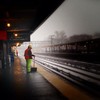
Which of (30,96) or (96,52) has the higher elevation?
(96,52)

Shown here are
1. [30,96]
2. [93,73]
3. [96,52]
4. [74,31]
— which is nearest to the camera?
[30,96]

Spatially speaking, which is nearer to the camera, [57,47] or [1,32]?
[1,32]

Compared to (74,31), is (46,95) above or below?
below

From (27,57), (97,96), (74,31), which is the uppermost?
(74,31)

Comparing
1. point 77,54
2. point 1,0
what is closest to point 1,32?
point 77,54

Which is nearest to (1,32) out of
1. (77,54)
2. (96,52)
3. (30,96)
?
(77,54)

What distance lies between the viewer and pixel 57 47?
807 inches

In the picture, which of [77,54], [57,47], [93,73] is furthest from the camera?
[57,47]

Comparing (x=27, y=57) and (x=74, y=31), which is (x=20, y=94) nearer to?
(x=27, y=57)

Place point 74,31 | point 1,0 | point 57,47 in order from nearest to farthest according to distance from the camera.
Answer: point 1,0, point 74,31, point 57,47

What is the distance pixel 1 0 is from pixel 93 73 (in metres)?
4.06

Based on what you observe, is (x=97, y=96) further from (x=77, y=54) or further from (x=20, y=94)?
(x=77, y=54)

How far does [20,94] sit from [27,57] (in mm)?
7120

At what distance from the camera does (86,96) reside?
22.5 feet
